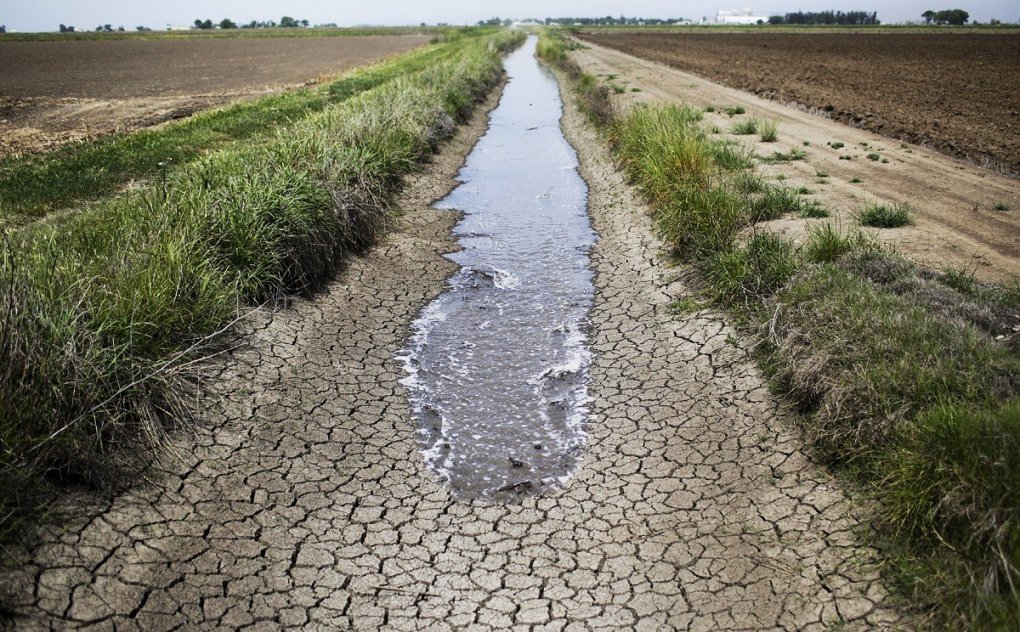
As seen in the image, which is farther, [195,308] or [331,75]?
[331,75]

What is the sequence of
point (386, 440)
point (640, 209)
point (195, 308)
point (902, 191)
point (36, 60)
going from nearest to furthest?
1. point (386, 440)
2. point (195, 308)
3. point (902, 191)
4. point (640, 209)
5. point (36, 60)

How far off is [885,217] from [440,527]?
6.51m

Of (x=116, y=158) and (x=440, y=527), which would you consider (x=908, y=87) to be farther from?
(x=440, y=527)

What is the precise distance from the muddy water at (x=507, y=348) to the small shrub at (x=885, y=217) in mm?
3147

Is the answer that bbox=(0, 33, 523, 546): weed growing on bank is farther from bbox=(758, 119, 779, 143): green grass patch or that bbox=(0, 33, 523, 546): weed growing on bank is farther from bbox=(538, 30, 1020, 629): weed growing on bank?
bbox=(758, 119, 779, 143): green grass patch

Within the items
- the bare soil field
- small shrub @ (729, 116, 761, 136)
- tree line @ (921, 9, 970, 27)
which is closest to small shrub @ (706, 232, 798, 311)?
small shrub @ (729, 116, 761, 136)

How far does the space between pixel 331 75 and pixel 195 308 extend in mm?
27222

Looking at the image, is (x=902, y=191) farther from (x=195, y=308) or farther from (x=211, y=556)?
(x=211, y=556)

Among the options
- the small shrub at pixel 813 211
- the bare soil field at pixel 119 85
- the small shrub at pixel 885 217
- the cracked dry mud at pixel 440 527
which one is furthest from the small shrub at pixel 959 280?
the bare soil field at pixel 119 85

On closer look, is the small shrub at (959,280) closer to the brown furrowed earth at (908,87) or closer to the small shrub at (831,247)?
the small shrub at (831,247)

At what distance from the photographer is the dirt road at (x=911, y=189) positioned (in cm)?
765

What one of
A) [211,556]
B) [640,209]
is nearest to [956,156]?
[640,209]

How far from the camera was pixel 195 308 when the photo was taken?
5719mm

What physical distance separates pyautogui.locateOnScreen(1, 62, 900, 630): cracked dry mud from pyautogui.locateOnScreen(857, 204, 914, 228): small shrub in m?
3.27
